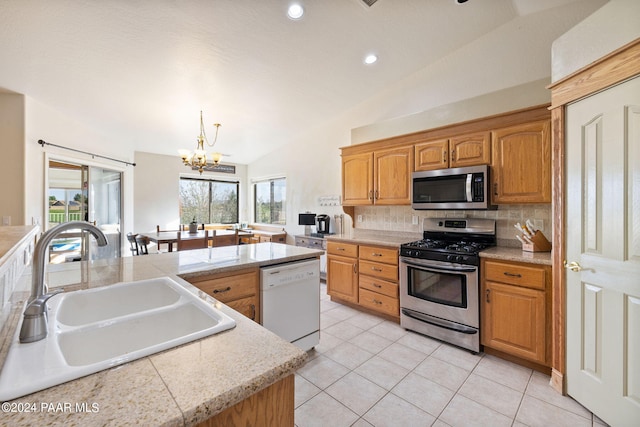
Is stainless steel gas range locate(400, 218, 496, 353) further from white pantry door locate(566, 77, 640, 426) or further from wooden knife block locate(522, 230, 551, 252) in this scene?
white pantry door locate(566, 77, 640, 426)

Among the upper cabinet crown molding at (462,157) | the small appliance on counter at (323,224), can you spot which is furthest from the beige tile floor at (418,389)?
the small appliance on counter at (323,224)

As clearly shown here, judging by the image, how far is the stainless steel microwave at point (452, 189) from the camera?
8.64 feet

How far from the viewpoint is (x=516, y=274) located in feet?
7.34

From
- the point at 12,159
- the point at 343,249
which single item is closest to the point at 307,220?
A: the point at 343,249

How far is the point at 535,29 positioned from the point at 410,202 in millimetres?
2079

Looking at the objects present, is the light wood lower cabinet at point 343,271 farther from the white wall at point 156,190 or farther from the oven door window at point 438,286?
the white wall at point 156,190

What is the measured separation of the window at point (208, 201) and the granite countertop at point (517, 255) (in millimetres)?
6080

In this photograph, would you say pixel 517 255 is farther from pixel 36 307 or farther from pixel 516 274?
pixel 36 307

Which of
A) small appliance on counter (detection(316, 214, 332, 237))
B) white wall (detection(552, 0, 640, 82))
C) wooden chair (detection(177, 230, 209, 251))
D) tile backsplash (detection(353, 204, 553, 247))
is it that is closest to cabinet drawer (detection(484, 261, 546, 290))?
tile backsplash (detection(353, 204, 553, 247))

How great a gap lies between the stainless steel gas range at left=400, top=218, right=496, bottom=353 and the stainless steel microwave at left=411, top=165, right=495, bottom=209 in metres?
0.35

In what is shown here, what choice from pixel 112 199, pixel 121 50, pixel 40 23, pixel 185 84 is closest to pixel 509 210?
pixel 185 84

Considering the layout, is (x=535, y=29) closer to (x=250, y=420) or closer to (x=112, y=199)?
(x=250, y=420)

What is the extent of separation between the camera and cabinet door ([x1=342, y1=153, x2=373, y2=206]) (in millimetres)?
3621

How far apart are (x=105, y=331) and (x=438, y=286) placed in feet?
8.55
